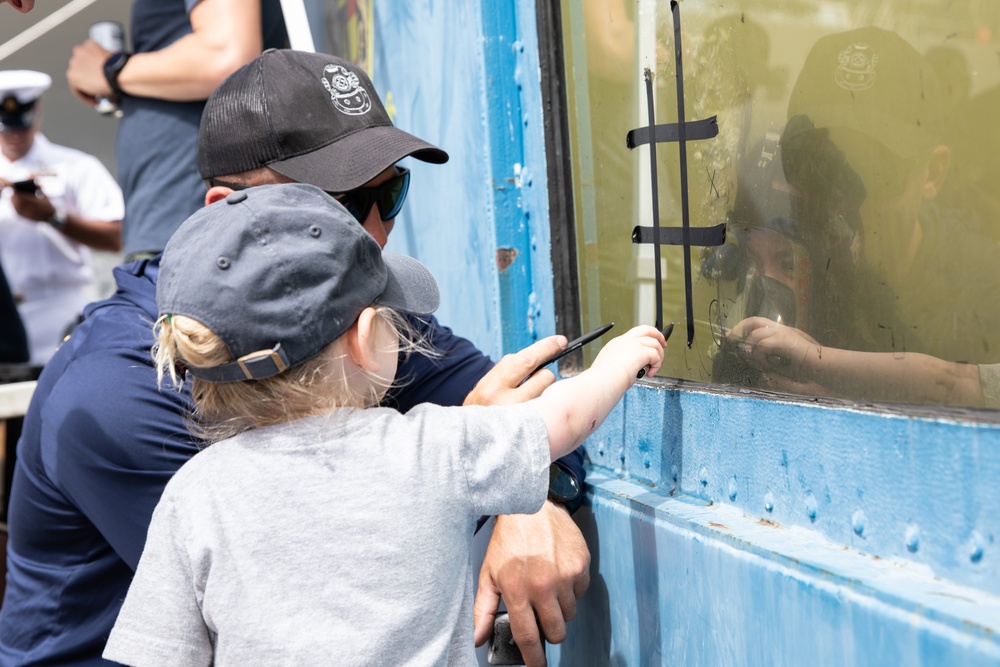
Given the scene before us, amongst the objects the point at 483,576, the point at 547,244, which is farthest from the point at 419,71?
the point at 483,576

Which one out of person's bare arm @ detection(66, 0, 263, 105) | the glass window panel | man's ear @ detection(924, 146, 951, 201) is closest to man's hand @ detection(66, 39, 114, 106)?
person's bare arm @ detection(66, 0, 263, 105)

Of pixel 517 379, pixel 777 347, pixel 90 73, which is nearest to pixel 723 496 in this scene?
pixel 777 347

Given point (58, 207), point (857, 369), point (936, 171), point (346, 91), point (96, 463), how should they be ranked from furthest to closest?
point (58, 207) < point (346, 91) < point (96, 463) < point (857, 369) < point (936, 171)

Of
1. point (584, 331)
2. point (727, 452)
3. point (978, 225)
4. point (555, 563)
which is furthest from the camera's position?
point (584, 331)

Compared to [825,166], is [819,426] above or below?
below

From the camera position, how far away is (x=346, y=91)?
170 cm

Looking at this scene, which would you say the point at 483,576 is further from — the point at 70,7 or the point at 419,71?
the point at 70,7

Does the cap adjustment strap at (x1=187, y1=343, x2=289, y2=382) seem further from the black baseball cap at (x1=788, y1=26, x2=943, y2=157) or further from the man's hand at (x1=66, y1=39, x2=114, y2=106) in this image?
the man's hand at (x1=66, y1=39, x2=114, y2=106)

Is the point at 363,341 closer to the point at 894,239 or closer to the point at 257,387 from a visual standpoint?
the point at 257,387

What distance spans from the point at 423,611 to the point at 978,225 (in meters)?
0.71

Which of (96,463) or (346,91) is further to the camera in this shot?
(346,91)

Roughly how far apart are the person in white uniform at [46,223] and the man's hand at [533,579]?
3.31 m

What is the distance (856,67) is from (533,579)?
796 millimetres

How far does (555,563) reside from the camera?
142 centimetres
